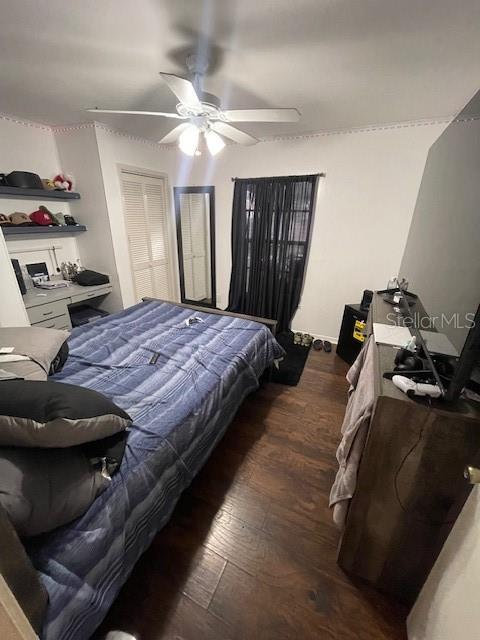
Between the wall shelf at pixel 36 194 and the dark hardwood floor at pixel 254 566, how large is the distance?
2.96 metres

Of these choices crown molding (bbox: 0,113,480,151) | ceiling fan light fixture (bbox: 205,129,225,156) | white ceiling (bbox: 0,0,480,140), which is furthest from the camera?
crown molding (bbox: 0,113,480,151)

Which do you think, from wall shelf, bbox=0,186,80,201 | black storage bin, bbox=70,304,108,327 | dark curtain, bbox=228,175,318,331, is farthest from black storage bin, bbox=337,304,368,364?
wall shelf, bbox=0,186,80,201

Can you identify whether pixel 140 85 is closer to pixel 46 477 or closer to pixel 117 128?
pixel 117 128

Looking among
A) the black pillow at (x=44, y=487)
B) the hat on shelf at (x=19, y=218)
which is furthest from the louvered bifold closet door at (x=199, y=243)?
the black pillow at (x=44, y=487)

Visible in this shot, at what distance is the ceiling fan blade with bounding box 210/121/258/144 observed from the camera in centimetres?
181

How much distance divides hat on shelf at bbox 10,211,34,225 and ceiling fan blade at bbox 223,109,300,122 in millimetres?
2273

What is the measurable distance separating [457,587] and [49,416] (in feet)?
4.23

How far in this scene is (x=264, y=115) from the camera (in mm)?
1623

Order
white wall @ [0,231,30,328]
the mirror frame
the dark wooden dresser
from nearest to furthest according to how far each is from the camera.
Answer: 1. the dark wooden dresser
2. white wall @ [0,231,30,328]
3. the mirror frame

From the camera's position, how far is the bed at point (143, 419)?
73 cm

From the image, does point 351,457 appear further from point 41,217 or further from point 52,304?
point 41,217

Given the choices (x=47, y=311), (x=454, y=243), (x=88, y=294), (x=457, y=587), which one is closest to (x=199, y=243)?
(x=88, y=294)

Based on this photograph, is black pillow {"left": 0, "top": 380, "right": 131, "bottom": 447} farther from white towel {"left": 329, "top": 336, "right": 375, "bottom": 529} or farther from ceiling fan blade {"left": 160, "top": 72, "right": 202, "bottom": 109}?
ceiling fan blade {"left": 160, "top": 72, "right": 202, "bottom": 109}

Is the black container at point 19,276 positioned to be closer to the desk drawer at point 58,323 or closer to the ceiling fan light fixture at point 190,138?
the desk drawer at point 58,323
